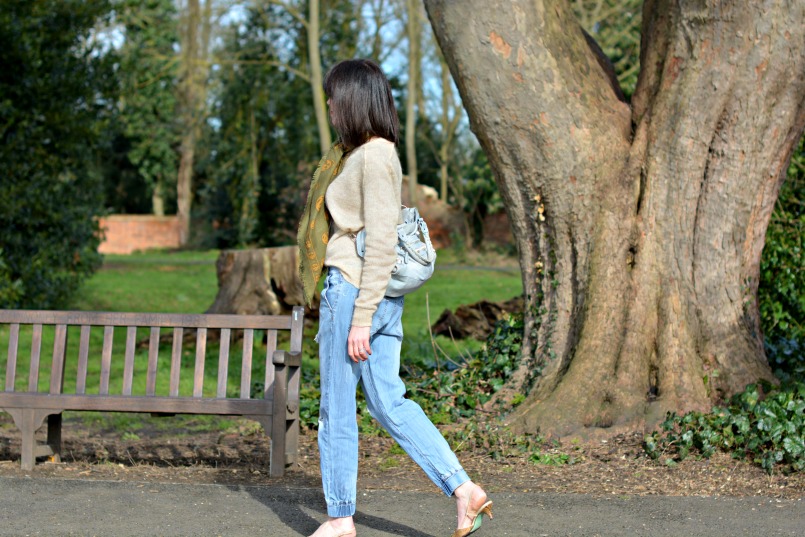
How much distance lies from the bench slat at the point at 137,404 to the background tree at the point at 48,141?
6824 millimetres

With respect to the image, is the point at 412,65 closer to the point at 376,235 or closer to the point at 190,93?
the point at 190,93

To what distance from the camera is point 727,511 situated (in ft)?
16.1

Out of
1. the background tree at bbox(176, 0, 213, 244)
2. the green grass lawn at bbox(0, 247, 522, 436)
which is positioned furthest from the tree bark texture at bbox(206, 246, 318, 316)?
the background tree at bbox(176, 0, 213, 244)

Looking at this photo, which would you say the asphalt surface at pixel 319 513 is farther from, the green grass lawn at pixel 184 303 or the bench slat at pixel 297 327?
the green grass lawn at pixel 184 303

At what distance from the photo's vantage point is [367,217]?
3.89 metres

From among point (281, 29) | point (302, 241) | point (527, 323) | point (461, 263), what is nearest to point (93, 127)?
point (527, 323)

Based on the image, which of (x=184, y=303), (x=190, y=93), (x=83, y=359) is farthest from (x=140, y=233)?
(x=83, y=359)

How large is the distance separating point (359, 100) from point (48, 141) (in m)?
10.8

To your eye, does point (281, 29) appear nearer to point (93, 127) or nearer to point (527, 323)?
point (93, 127)

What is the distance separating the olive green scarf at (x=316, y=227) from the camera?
4.08m

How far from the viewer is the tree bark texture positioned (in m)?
11.9

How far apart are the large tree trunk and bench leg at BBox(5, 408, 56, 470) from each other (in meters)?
2.87

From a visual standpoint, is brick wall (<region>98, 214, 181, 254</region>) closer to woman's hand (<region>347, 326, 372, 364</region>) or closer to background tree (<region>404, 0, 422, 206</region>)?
background tree (<region>404, 0, 422, 206</region>)

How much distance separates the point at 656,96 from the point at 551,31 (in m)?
0.80
